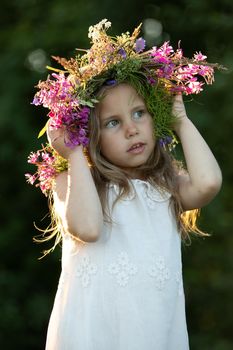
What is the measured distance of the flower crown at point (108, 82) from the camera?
350cm

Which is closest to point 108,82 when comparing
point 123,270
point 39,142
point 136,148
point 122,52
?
point 122,52

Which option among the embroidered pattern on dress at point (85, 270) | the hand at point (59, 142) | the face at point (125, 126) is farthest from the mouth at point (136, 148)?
the embroidered pattern on dress at point (85, 270)

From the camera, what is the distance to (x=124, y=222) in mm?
3559

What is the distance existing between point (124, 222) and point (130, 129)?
36 cm

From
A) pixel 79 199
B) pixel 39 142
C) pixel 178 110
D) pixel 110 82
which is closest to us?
pixel 79 199

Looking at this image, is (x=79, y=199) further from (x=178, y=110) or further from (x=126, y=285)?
(x=178, y=110)

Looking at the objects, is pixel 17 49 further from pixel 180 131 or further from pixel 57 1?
pixel 180 131

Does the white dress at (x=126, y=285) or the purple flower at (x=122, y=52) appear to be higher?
the purple flower at (x=122, y=52)

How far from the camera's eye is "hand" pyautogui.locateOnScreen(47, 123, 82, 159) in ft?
11.6

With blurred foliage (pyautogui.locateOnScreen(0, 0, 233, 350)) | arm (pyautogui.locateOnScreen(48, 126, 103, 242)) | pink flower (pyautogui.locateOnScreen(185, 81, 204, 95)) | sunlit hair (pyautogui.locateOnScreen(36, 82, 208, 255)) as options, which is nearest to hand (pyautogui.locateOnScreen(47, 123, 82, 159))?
arm (pyautogui.locateOnScreen(48, 126, 103, 242))

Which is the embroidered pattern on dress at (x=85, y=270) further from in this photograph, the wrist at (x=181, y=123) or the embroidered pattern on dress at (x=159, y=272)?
the wrist at (x=181, y=123)

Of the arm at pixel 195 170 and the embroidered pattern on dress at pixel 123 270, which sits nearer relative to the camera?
the embroidered pattern on dress at pixel 123 270

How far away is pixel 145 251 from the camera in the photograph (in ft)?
11.6

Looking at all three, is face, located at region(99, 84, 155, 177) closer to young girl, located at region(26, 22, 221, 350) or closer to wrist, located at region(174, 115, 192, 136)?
young girl, located at region(26, 22, 221, 350)
